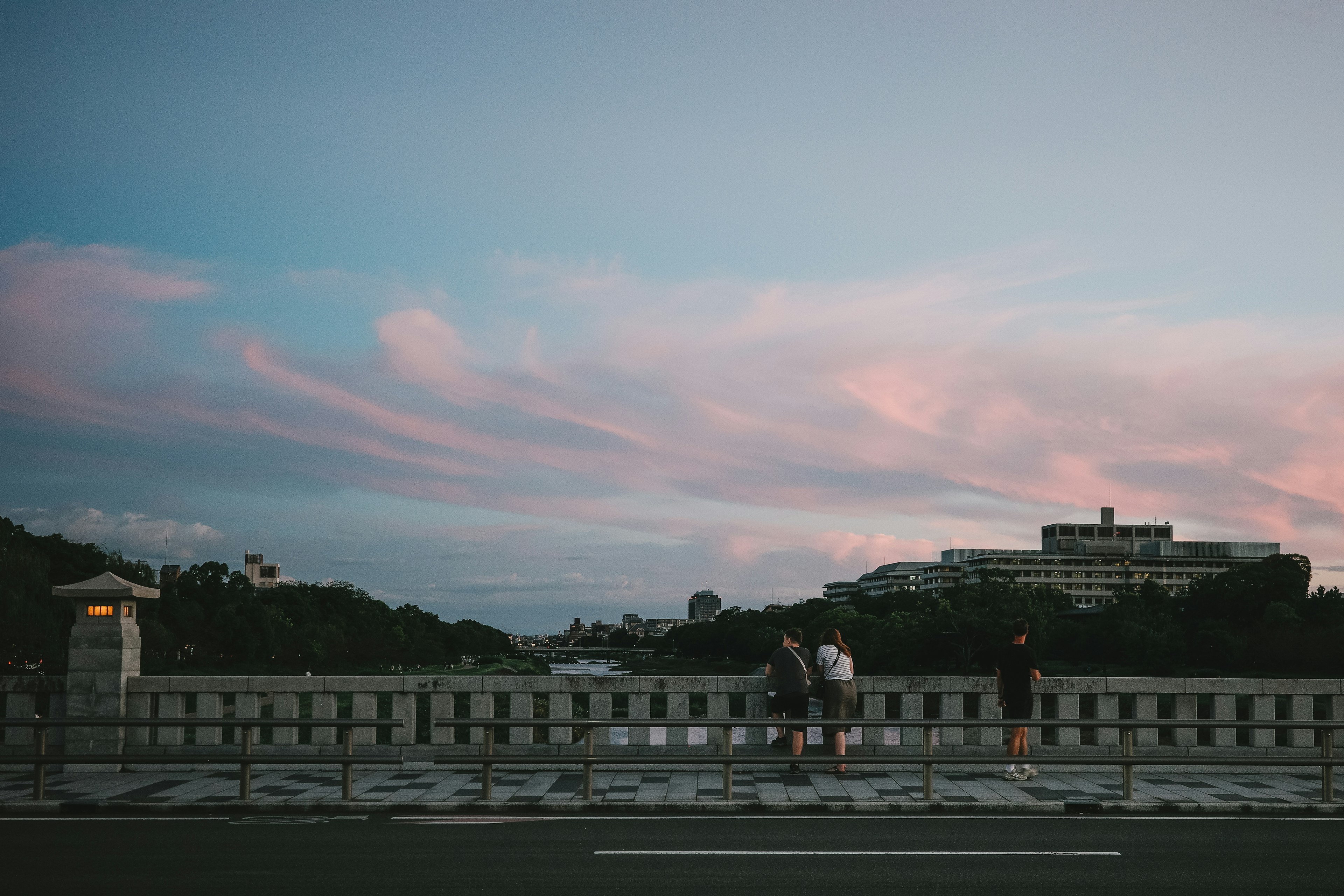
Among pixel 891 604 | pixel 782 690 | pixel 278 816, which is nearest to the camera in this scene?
pixel 278 816

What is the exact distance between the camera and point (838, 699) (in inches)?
601

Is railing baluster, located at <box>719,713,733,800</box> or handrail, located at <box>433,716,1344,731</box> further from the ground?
handrail, located at <box>433,716,1344,731</box>

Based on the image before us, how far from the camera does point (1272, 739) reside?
15.8 meters

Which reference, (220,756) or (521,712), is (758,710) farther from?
(220,756)

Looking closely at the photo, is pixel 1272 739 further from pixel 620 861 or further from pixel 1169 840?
pixel 620 861

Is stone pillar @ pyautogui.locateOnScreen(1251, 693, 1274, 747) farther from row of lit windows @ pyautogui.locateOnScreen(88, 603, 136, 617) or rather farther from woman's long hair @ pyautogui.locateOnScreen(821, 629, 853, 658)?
row of lit windows @ pyautogui.locateOnScreen(88, 603, 136, 617)

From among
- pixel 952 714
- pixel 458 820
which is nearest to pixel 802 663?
pixel 952 714

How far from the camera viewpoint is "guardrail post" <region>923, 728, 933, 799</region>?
1310 cm

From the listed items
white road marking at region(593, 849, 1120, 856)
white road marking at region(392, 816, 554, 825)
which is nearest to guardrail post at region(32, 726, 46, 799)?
white road marking at region(392, 816, 554, 825)

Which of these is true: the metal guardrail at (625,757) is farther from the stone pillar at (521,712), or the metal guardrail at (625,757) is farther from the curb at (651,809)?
the stone pillar at (521,712)

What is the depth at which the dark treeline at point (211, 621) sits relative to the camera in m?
66.5

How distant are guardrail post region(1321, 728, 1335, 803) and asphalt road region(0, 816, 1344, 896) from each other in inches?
21.1

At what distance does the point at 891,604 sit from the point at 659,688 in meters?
145

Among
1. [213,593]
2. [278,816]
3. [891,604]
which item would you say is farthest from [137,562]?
[278,816]
